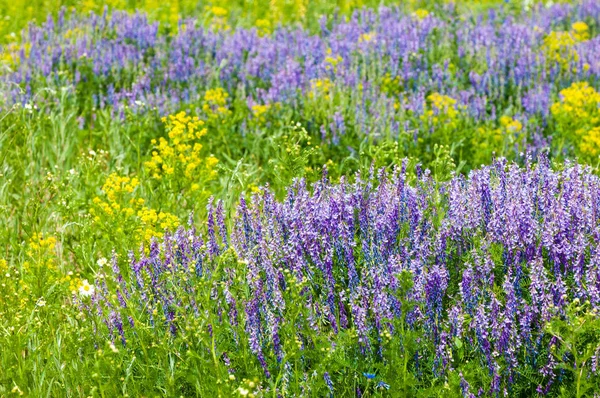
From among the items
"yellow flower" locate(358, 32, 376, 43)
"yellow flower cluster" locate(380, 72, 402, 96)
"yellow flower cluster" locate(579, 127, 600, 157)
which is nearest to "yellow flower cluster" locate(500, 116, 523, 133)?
"yellow flower cluster" locate(579, 127, 600, 157)

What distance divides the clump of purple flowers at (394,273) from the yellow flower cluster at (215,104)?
2.52 m

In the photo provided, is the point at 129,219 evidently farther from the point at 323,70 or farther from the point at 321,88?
the point at 323,70

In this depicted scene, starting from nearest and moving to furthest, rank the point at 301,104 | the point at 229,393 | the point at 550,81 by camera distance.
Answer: the point at 229,393, the point at 301,104, the point at 550,81

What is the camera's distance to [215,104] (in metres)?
6.72

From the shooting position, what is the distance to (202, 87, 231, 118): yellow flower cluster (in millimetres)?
6492

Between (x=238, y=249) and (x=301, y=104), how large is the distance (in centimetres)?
310

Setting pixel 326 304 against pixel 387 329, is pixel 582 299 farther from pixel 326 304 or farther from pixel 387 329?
pixel 326 304

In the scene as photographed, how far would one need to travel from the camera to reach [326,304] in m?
3.62

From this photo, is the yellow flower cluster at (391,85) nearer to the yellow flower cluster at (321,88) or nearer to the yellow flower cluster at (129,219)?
the yellow flower cluster at (321,88)

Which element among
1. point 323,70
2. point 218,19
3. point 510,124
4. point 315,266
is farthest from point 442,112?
point 218,19

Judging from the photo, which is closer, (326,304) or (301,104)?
(326,304)

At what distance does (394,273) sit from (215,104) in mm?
3654

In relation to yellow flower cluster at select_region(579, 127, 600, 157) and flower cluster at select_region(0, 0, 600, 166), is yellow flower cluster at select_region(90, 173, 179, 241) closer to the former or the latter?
flower cluster at select_region(0, 0, 600, 166)

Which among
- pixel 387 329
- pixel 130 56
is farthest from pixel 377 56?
pixel 387 329
